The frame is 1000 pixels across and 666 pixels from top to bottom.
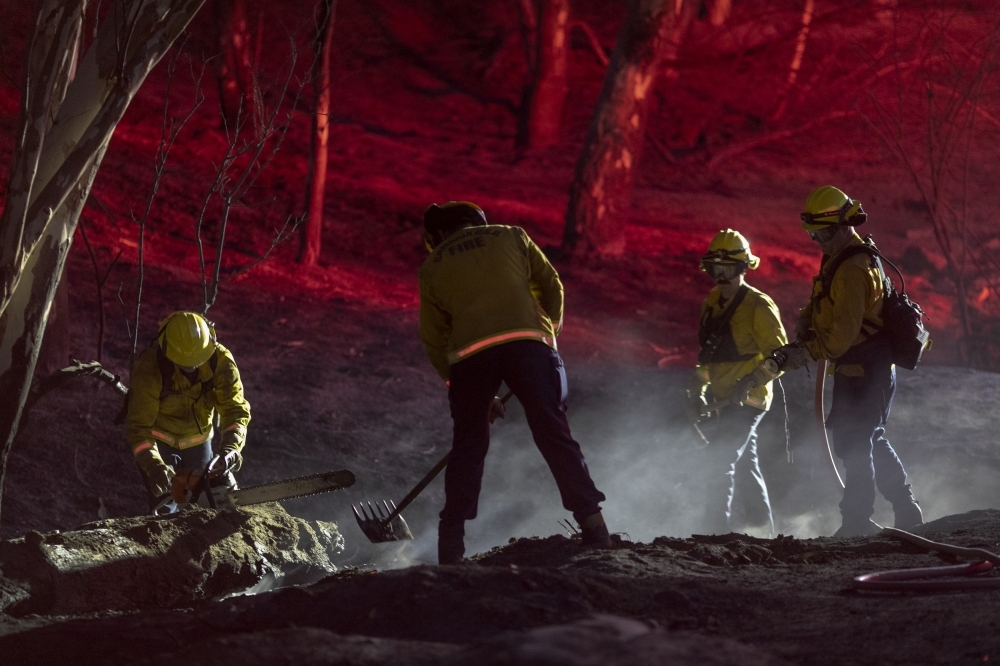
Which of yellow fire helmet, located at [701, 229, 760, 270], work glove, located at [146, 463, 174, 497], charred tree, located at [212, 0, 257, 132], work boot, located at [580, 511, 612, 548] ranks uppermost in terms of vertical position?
charred tree, located at [212, 0, 257, 132]

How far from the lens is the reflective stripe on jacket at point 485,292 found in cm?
506

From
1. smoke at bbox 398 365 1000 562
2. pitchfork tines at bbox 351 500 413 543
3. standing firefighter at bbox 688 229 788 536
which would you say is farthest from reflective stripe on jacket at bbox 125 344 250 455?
standing firefighter at bbox 688 229 788 536

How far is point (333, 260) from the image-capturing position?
1486 cm

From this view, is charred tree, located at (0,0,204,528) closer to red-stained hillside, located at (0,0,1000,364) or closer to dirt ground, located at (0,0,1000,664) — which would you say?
dirt ground, located at (0,0,1000,664)

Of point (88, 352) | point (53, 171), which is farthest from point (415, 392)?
point (53, 171)

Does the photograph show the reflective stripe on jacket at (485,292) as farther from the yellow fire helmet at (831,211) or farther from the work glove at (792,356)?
the yellow fire helmet at (831,211)

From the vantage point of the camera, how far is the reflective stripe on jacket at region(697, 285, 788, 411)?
250 inches

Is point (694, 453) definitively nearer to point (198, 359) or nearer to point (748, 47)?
point (198, 359)

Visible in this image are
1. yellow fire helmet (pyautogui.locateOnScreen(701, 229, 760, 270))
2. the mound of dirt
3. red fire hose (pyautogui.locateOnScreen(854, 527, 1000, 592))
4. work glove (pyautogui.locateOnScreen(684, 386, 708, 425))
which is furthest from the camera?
work glove (pyautogui.locateOnScreen(684, 386, 708, 425))

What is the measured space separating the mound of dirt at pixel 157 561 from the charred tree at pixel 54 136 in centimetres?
49

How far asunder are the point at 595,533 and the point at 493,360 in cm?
99

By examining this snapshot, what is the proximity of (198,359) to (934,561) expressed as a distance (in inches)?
160

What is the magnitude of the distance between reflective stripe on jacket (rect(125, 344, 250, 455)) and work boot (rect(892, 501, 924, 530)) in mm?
3929

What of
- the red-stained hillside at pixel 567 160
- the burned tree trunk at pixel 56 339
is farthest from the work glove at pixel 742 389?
the red-stained hillside at pixel 567 160
